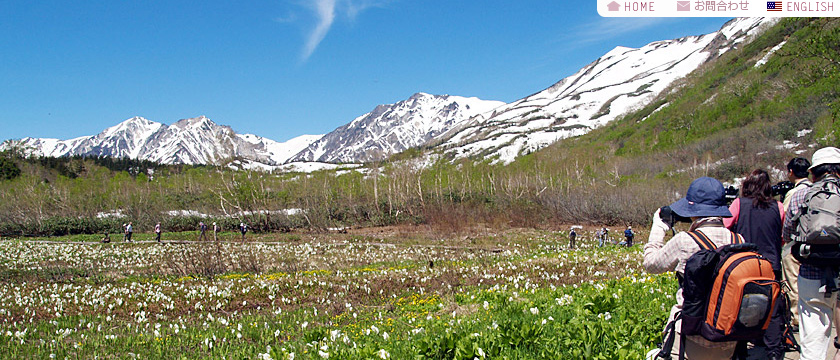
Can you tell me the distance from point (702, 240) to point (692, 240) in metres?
0.07

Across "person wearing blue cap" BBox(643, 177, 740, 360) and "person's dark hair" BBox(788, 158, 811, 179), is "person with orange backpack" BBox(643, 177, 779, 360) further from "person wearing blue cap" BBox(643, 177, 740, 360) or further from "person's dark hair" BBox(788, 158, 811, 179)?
"person's dark hair" BBox(788, 158, 811, 179)

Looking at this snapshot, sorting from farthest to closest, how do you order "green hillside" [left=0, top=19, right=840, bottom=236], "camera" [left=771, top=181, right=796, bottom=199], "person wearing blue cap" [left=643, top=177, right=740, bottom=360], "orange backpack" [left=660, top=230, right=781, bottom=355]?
1. "green hillside" [left=0, top=19, right=840, bottom=236]
2. "camera" [left=771, top=181, right=796, bottom=199]
3. "person wearing blue cap" [left=643, top=177, right=740, bottom=360]
4. "orange backpack" [left=660, top=230, right=781, bottom=355]

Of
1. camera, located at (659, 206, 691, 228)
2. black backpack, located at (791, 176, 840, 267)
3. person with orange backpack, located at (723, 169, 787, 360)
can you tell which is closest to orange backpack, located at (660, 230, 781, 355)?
camera, located at (659, 206, 691, 228)

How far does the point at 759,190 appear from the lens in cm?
529

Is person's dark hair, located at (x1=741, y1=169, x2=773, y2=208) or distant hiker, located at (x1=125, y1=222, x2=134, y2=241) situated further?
distant hiker, located at (x1=125, y1=222, x2=134, y2=241)

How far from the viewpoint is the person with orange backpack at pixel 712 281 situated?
3254mm

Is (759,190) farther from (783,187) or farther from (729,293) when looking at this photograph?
(729,293)

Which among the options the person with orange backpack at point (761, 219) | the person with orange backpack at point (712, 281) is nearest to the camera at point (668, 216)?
the person with orange backpack at point (712, 281)

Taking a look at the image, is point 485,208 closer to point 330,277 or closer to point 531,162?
point 330,277

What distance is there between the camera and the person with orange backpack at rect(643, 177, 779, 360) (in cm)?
325

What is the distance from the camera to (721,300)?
3.31 metres

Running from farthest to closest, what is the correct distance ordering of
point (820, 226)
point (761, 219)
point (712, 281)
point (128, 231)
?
point (128, 231)
point (761, 219)
point (820, 226)
point (712, 281)

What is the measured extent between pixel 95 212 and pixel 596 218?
62204 millimetres

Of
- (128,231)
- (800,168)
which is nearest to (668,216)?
(800,168)
